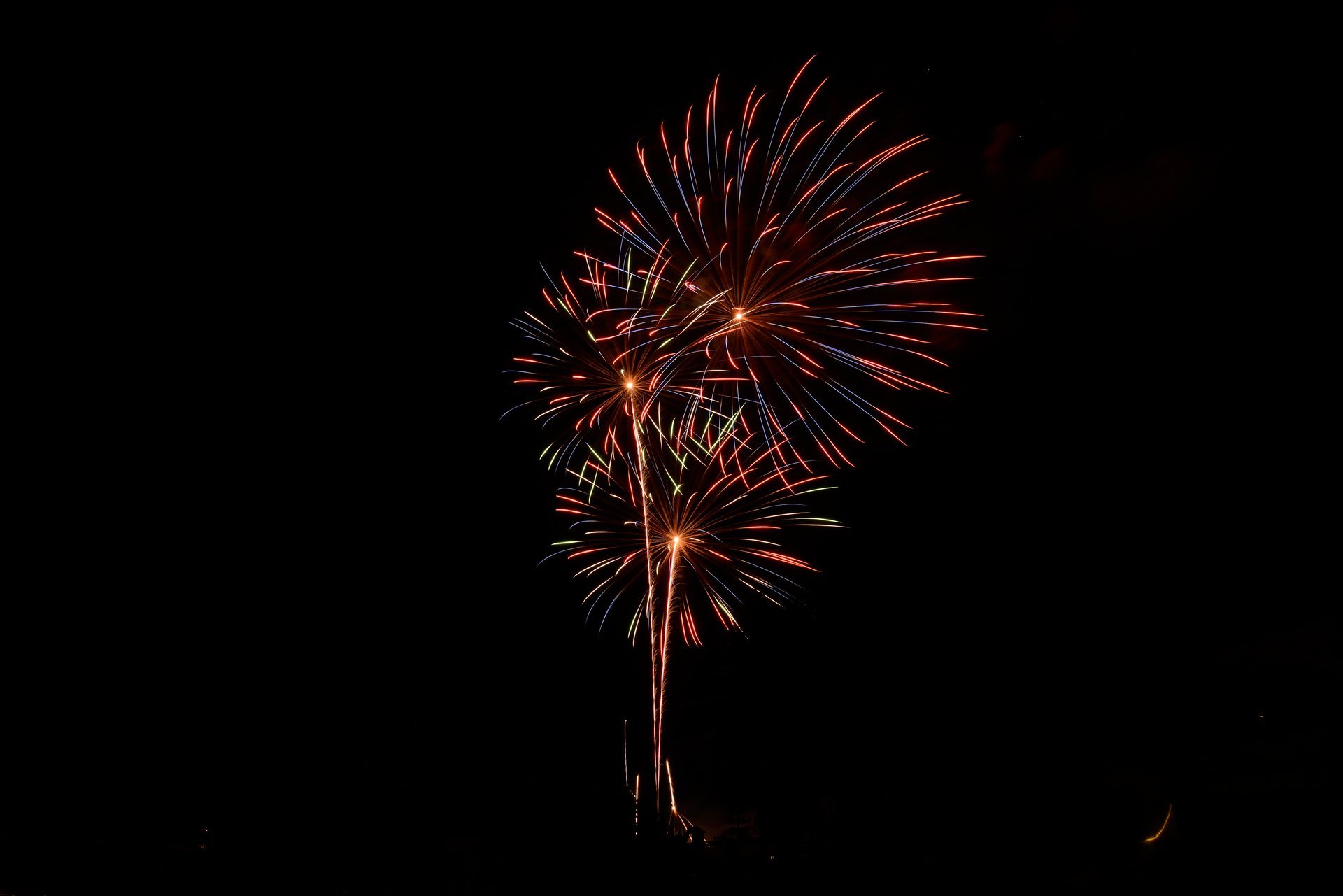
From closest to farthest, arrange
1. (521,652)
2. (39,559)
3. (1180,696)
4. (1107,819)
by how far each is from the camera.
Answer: (1107,819) → (1180,696) → (39,559) → (521,652)

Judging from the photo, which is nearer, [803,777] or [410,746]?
[803,777]

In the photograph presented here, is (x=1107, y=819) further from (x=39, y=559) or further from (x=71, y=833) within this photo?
(x=39, y=559)

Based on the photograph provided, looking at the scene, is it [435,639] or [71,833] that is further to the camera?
[435,639]

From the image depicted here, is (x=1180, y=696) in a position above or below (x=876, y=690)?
below

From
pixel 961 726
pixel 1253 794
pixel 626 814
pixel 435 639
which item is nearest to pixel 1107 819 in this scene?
pixel 1253 794

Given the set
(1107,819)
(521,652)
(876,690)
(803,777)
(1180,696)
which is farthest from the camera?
(521,652)

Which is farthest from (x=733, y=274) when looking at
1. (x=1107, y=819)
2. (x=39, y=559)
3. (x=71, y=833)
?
(x=39, y=559)

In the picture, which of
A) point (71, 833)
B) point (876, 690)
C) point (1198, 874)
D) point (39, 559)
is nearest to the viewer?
point (1198, 874)

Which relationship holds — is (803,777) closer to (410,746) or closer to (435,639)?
(410,746)

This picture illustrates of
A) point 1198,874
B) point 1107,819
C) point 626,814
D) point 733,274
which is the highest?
point 733,274
